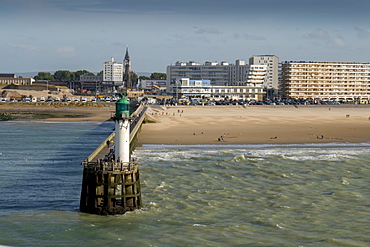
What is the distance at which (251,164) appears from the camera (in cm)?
4691

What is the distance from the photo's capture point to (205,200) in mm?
34344

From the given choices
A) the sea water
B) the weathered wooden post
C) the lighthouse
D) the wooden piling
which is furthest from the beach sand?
the wooden piling

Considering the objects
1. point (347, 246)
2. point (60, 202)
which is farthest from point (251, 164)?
point (347, 246)

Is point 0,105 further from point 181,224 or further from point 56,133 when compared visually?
point 181,224

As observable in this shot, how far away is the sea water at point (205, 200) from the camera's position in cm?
2750

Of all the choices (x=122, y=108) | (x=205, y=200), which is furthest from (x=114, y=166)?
(x=205, y=200)

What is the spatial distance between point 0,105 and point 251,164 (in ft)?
399

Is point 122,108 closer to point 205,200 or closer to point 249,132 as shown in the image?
point 205,200

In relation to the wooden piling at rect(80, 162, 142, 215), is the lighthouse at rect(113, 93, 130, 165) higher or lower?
higher

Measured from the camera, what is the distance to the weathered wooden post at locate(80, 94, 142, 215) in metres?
30.0

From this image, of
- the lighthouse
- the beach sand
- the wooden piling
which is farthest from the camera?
the beach sand

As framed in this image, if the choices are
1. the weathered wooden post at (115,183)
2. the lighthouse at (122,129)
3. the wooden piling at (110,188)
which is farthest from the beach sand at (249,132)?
the wooden piling at (110,188)

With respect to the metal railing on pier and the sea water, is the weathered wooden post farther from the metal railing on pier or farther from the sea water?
the sea water

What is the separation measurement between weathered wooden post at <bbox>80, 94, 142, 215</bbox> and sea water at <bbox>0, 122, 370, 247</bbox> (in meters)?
0.59
